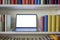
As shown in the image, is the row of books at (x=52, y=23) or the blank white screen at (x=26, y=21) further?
the blank white screen at (x=26, y=21)

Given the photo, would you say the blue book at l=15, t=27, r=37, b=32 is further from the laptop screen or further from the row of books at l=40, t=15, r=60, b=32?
the row of books at l=40, t=15, r=60, b=32

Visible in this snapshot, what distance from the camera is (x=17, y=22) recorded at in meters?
1.72

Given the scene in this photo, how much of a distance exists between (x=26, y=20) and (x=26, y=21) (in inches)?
0.6

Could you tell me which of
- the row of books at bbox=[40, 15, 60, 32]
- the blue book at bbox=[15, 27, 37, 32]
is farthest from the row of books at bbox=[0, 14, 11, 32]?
the row of books at bbox=[40, 15, 60, 32]

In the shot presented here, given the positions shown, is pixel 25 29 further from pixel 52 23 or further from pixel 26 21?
pixel 52 23

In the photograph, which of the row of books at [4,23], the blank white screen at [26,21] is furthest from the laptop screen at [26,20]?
the row of books at [4,23]

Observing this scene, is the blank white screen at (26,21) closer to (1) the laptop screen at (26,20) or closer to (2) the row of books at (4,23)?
(1) the laptop screen at (26,20)

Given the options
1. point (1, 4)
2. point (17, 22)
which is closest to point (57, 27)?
point (17, 22)

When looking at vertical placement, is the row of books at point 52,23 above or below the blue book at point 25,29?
above

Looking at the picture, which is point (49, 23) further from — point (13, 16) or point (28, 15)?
point (13, 16)

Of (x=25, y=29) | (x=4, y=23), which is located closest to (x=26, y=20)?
(x=25, y=29)

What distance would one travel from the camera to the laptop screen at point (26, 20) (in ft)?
5.61

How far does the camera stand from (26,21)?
1724 mm

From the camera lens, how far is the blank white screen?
1.71 metres
